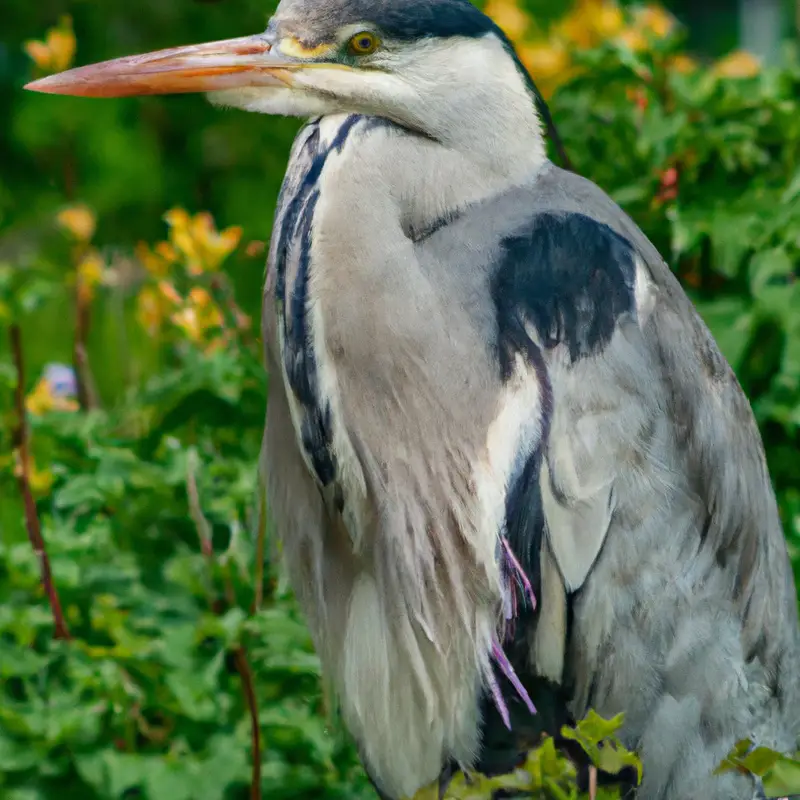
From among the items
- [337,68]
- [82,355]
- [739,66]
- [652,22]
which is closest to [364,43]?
[337,68]

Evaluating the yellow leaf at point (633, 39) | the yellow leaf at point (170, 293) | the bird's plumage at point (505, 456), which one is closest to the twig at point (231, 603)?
the bird's plumage at point (505, 456)

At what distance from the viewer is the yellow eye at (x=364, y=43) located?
63.6 inches

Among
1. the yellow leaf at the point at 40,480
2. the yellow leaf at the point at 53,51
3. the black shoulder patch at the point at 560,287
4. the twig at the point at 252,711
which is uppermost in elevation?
the yellow leaf at the point at 53,51

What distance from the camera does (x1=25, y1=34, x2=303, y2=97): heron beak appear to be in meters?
1.61

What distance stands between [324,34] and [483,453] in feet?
1.86

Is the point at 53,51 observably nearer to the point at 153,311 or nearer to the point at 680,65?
the point at 153,311

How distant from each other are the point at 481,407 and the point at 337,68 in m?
0.47

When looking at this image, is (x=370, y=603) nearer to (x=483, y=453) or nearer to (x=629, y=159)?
(x=483, y=453)

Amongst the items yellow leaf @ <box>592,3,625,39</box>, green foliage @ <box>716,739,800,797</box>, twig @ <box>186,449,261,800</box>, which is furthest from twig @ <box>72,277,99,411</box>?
green foliage @ <box>716,739,800,797</box>

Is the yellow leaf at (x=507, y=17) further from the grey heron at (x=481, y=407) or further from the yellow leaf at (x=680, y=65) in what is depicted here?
the grey heron at (x=481, y=407)

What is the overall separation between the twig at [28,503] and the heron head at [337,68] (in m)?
0.68

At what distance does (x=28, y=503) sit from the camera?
2.16 metres

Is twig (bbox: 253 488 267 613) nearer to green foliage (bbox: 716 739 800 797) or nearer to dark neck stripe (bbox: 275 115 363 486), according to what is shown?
dark neck stripe (bbox: 275 115 363 486)

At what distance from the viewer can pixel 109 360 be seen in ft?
13.1
